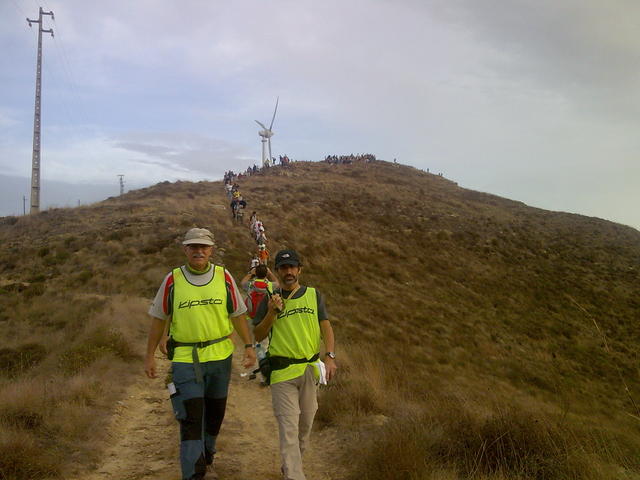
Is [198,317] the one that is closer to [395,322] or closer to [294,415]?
[294,415]

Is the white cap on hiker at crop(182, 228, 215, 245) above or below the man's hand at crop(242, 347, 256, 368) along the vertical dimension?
above

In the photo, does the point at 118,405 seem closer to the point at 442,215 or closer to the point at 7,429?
the point at 7,429

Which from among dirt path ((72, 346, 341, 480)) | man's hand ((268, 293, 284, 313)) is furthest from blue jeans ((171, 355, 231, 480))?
dirt path ((72, 346, 341, 480))

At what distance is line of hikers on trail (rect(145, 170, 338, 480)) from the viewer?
12.5ft

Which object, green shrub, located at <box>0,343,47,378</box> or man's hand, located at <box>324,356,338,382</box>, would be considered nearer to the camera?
man's hand, located at <box>324,356,338,382</box>

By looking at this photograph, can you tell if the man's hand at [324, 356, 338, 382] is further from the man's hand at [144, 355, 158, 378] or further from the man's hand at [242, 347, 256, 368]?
the man's hand at [144, 355, 158, 378]

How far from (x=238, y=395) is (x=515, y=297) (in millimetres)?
22240

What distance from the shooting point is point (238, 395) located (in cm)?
779

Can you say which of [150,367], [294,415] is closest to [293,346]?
[294,415]

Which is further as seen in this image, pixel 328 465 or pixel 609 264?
pixel 609 264

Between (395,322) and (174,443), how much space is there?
13787mm

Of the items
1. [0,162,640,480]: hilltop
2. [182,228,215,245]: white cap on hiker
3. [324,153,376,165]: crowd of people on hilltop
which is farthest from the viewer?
[324,153,376,165]: crowd of people on hilltop

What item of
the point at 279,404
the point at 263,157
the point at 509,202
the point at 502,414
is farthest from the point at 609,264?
the point at 263,157

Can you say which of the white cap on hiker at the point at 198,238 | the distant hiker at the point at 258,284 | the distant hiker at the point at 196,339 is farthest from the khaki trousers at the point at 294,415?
the distant hiker at the point at 258,284
